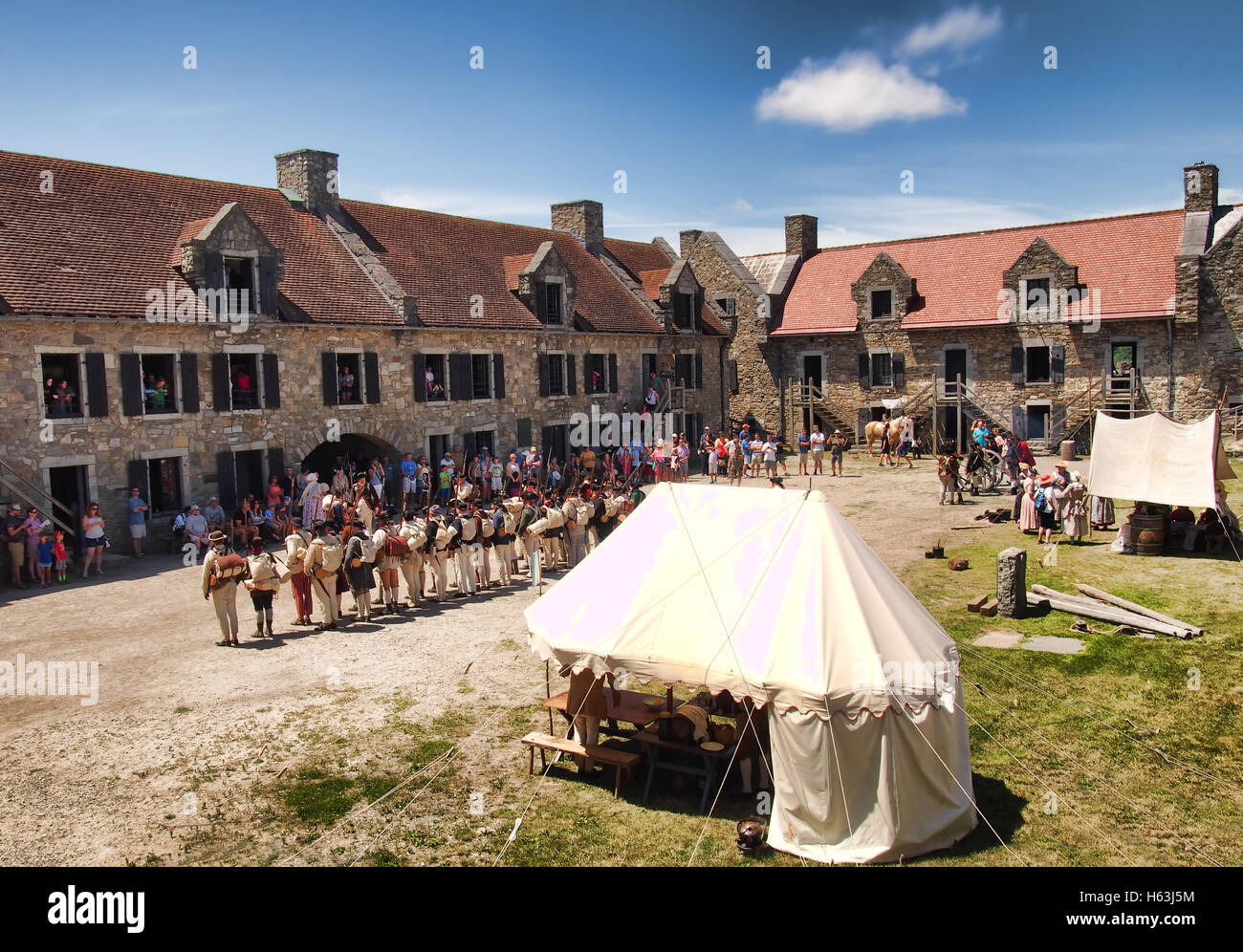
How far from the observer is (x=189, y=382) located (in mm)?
21703

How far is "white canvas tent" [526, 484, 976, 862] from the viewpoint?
8.08 m

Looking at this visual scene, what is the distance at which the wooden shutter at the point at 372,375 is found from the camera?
25.6 m

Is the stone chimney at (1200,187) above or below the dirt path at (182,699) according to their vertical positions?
above

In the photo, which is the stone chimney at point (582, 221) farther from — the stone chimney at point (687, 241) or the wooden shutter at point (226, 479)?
the wooden shutter at point (226, 479)

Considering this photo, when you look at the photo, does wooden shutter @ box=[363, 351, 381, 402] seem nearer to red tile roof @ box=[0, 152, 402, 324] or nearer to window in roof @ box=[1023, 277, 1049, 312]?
red tile roof @ box=[0, 152, 402, 324]

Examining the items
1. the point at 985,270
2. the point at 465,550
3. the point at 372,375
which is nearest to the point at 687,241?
the point at 985,270

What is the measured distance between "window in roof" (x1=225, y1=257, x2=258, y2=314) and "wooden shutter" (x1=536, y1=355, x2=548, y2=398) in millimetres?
10017

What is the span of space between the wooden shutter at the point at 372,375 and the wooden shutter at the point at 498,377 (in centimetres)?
426

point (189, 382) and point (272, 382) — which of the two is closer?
point (189, 382)

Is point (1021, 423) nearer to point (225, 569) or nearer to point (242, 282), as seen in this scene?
point (242, 282)

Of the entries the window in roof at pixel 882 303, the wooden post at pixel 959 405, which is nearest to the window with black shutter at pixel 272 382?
the wooden post at pixel 959 405

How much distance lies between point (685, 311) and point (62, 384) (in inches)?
920

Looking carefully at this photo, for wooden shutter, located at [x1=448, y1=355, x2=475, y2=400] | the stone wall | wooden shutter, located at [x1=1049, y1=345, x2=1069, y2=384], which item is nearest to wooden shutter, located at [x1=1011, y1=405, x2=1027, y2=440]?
wooden shutter, located at [x1=1049, y1=345, x2=1069, y2=384]
